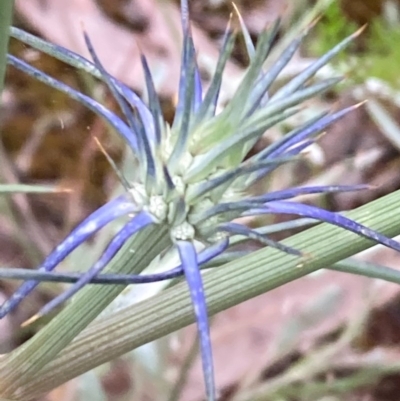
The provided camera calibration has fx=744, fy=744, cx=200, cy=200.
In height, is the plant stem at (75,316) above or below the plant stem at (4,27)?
below

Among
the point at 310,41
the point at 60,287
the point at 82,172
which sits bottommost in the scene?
the point at 60,287

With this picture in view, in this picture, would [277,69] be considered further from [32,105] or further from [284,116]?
[32,105]

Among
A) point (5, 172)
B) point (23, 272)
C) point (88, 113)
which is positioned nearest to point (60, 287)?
point (5, 172)

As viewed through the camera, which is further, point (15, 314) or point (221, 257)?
point (15, 314)

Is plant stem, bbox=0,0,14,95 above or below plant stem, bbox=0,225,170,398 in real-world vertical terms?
above

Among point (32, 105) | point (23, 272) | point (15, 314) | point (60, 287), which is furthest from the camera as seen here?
point (32, 105)

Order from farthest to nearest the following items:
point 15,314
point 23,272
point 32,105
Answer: point 32,105
point 15,314
point 23,272
